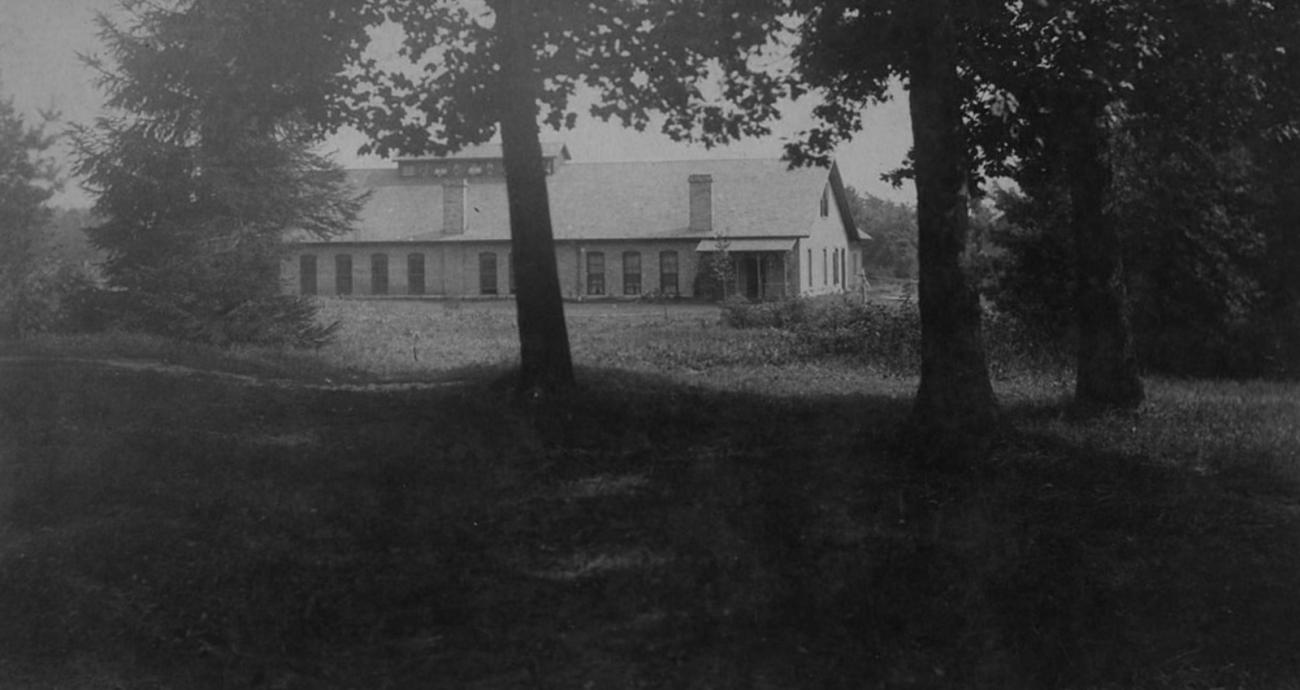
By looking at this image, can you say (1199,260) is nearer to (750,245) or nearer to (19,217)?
(19,217)

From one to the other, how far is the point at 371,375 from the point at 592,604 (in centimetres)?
1097

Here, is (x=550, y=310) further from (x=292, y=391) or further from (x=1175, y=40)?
(x=1175, y=40)

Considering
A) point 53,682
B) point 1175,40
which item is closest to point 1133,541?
point 1175,40

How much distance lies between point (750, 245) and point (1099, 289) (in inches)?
1181

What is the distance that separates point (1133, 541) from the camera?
809 cm

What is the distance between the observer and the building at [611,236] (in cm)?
3872

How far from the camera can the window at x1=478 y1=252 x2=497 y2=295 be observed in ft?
133

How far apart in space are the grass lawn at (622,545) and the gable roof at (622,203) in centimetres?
2450

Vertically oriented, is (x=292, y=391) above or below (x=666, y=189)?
below

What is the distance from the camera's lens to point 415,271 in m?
40.8

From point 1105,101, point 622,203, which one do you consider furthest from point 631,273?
point 1105,101

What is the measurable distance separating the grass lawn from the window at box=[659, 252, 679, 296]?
28889mm

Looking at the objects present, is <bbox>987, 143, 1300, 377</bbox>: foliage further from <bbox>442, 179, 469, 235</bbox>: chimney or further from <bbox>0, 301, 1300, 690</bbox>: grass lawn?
<bbox>442, 179, 469, 235</bbox>: chimney

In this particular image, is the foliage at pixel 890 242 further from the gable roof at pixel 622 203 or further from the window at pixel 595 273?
the window at pixel 595 273
